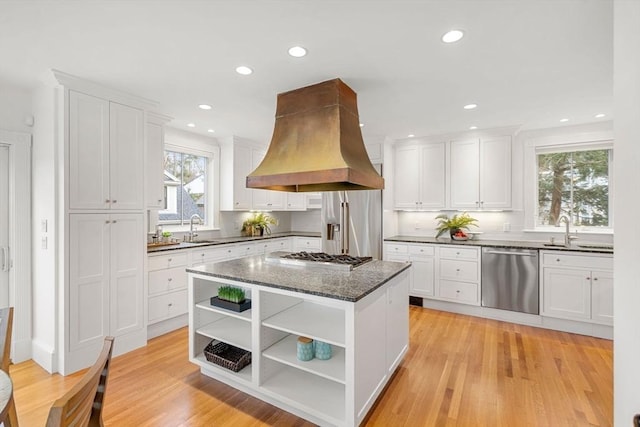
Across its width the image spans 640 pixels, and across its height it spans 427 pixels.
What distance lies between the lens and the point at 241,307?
93.4 inches

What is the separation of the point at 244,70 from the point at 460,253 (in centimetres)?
345

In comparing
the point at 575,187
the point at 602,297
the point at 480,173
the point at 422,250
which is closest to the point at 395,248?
the point at 422,250

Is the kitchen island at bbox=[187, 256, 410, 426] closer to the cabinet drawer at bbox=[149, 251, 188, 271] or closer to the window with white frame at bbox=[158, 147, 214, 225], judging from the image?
the cabinet drawer at bbox=[149, 251, 188, 271]

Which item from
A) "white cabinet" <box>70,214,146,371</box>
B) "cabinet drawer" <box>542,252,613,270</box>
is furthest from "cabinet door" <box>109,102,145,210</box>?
"cabinet drawer" <box>542,252,613,270</box>

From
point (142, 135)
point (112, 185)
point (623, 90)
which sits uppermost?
point (142, 135)

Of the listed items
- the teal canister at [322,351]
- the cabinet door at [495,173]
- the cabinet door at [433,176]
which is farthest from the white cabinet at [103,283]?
the cabinet door at [495,173]

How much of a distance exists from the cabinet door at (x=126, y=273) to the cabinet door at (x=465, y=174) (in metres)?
4.14

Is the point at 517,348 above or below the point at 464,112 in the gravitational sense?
below

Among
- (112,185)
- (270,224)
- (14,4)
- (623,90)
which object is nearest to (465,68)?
(623,90)

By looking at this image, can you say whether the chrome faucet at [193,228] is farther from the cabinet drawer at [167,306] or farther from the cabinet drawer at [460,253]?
the cabinet drawer at [460,253]

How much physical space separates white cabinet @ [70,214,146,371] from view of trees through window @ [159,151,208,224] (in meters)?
1.30

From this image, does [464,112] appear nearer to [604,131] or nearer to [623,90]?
[604,131]

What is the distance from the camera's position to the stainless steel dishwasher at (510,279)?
368cm

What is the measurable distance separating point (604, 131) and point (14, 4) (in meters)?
5.80
